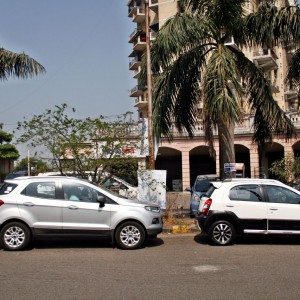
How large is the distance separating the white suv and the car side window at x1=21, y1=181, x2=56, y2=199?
3530mm

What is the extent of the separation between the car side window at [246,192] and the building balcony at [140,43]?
55.1 meters

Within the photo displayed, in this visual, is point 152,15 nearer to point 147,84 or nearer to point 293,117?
point 293,117

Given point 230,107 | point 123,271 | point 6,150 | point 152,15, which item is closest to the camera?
point 123,271

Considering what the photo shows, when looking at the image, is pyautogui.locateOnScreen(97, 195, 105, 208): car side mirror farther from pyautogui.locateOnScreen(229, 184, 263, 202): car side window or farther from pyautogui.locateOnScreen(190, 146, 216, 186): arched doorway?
pyautogui.locateOnScreen(190, 146, 216, 186): arched doorway

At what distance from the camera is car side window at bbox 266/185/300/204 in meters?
12.0

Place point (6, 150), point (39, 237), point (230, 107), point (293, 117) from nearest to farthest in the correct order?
point (39, 237), point (230, 107), point (293, 117), point (6, 150)

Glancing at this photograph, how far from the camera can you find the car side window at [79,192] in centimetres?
1166

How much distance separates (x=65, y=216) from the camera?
11438mm

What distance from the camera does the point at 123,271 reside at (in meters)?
8.97

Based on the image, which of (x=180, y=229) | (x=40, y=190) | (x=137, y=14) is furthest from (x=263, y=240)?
(x=137, y=14)

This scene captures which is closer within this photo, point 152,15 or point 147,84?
point 147,84

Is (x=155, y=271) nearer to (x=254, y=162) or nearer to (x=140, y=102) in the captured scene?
(x=254, y=162)

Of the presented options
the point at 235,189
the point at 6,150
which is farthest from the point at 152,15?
the point at 235,189

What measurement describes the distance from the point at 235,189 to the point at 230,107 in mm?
2848
